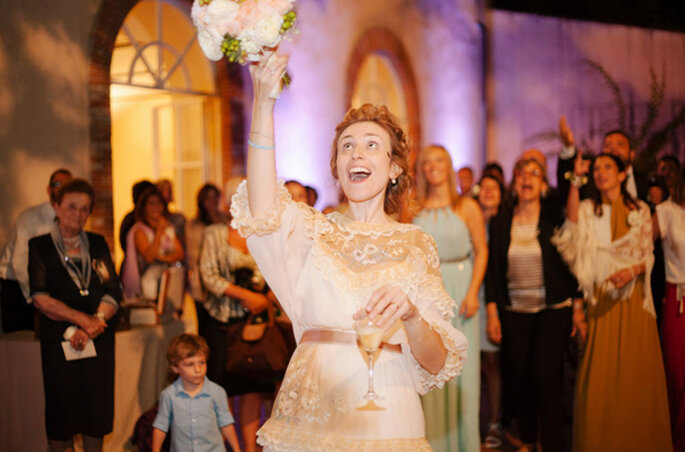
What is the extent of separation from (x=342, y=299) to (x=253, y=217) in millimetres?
348

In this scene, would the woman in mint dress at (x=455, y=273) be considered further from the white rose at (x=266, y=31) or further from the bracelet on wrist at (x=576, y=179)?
the white rose at (x=266, y=31)

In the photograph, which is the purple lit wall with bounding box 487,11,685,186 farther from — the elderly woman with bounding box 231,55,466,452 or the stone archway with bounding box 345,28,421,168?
the elderly woman with bounding box 231,55,466,452

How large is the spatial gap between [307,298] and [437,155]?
2.62 m

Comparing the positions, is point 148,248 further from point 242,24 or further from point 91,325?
point 242,24

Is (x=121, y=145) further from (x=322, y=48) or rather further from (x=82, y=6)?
(x=82, y=6)

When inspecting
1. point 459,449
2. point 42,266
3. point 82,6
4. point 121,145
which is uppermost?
point 82,6

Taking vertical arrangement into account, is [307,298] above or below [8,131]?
below

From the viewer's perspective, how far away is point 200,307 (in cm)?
486

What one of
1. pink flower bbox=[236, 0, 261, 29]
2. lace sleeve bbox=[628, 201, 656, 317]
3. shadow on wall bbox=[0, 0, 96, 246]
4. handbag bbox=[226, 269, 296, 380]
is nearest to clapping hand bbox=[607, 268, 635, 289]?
lace sleeve bbox=[628, 201, 656, 317]

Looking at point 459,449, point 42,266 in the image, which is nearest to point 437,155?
point 459,449

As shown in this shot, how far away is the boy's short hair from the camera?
3.74 metres

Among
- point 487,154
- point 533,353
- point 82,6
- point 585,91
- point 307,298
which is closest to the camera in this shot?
point 307,298

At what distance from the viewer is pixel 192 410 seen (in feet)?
12.1

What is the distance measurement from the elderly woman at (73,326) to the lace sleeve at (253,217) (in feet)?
7.61
